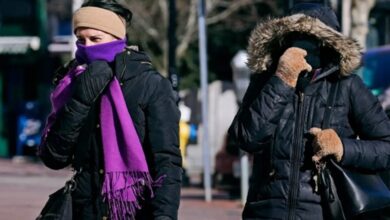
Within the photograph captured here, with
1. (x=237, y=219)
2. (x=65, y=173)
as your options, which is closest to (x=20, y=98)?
(x=65, y=173)

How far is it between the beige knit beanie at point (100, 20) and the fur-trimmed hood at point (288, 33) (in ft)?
1.85

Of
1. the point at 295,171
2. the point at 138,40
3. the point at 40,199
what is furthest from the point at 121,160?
the point at 138,40

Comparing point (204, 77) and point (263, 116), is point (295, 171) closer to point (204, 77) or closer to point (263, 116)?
point (263, 116)

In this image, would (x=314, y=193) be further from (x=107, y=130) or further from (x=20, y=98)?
(x=20, y=98)

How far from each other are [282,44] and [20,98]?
31.3 metres

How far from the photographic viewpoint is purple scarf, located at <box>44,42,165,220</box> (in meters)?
5.24

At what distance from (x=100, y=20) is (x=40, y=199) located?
39.2 ft

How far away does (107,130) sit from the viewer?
5309 mm

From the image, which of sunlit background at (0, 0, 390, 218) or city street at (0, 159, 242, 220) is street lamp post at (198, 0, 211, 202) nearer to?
city street at (0, 159, 242, 220)

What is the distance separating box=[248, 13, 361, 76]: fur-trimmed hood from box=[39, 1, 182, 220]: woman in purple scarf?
41 cm

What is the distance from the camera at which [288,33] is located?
5.35m

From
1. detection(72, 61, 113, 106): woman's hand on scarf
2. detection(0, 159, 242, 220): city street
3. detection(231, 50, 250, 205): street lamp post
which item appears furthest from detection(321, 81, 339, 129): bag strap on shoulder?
detection(231, 50, 250, 205): street lamp post

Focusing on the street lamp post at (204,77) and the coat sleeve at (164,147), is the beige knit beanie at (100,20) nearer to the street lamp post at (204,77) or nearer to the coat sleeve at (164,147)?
the coat sleeve at (164,147)

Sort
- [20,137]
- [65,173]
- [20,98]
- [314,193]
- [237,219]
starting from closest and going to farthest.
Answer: [314,193] → [237,219] → [65,173] → [20,137] → [20,98]
